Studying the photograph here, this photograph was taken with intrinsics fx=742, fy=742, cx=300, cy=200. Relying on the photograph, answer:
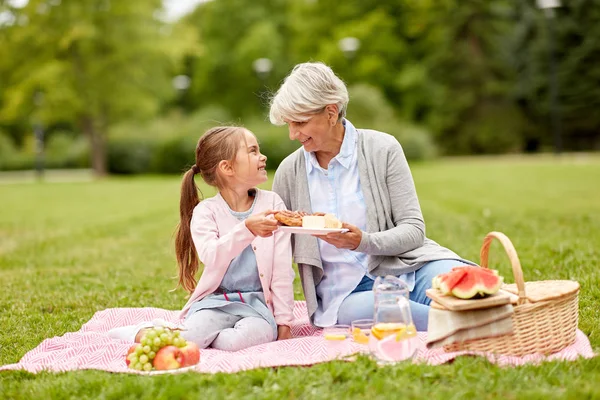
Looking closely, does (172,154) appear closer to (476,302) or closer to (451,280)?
(451,280)

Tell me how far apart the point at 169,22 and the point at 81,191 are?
45.0 feet

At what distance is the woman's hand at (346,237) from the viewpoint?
411 centimetres

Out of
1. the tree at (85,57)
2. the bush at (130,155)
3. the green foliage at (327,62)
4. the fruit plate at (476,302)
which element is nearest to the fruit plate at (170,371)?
the fruit plate at (476,302)

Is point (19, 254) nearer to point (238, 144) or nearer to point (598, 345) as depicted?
point (238, 144)

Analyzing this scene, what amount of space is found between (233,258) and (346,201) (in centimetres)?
78

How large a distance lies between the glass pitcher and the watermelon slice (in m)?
0.23

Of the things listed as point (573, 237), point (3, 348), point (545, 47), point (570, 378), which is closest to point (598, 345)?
point (570, 378)

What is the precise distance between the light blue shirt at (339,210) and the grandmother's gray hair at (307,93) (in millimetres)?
315

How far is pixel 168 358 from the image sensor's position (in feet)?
12.4

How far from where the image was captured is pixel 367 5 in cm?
4353

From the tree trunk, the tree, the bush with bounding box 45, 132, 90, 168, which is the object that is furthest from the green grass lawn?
the bush with bounding box 45, 132, 90, 168

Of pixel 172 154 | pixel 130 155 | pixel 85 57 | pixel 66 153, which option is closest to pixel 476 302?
pixel 172 154

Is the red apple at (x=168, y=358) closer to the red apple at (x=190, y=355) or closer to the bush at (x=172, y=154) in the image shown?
the red apple at (x=190, y=355)

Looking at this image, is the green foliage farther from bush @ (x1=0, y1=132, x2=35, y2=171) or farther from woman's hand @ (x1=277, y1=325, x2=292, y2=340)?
woman's hand @ (x1=277, y1=325, x2=292, y2=340)
